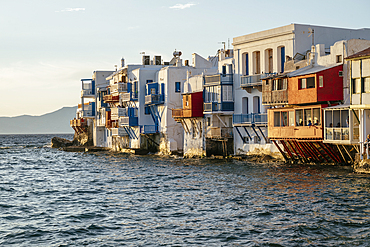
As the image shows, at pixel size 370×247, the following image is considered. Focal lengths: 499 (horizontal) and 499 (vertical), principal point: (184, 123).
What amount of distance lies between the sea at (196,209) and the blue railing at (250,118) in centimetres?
699

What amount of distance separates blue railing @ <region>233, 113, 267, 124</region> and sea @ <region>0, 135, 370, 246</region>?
6994 mm

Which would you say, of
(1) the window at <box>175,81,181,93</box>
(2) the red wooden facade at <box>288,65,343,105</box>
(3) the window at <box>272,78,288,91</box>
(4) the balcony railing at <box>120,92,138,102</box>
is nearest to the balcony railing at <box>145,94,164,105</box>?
(1) the window at <box>175,81,181,93</box>

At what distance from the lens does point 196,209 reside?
2520 centimetres

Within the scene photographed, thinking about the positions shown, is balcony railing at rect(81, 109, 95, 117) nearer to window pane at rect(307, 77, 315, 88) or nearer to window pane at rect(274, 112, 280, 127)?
window pane at rect(274, 112, 280, 127)

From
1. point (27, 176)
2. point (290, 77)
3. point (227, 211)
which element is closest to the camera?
point (227, 211)

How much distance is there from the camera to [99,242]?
19.4m

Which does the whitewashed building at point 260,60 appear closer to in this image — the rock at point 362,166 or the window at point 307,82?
the window at point 307,82

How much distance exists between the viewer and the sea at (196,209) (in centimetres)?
1959

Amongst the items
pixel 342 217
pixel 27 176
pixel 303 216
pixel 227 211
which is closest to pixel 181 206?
pixel 227 211

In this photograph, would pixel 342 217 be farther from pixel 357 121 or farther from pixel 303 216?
pixel 357 121

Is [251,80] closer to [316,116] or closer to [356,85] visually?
[316,116]

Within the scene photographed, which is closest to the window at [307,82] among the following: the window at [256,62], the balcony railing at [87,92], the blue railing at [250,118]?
the blue railing at [250,118]

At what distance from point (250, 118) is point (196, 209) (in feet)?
Answer: 81.1

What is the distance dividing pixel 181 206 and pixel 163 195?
438 cm
